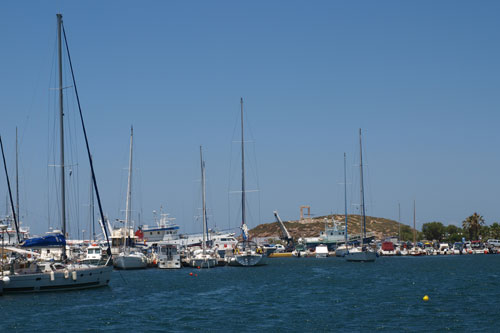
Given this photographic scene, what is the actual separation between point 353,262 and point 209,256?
2444 centimetres

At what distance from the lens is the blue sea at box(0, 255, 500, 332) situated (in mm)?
31406

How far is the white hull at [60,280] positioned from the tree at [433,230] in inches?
5482

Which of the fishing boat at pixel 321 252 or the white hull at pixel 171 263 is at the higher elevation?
the white hull at pixel 171 263

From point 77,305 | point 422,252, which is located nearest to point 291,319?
point 77,305

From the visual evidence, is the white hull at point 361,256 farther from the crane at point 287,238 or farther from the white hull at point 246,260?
the crane at point 287,238

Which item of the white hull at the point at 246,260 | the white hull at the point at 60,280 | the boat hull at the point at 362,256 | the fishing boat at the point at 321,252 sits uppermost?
the white hull at the point at 60,280

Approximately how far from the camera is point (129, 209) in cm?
8262

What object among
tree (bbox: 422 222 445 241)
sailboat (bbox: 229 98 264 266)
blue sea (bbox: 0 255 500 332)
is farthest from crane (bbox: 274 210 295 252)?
blue sea (bbox: 0 255 500 332)

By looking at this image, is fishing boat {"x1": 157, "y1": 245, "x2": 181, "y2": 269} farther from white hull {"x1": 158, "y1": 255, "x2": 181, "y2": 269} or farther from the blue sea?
the blue sea

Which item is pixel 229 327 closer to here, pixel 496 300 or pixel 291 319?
pixel 291 319

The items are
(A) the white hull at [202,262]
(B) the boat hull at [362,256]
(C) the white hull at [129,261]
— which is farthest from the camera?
(B) the boat hull at [362,256]

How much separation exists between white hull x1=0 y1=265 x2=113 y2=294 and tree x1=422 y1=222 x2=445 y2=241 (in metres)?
139

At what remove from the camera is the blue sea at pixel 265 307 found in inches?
1236

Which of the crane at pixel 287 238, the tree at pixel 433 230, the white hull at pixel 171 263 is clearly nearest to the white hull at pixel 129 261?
the white hull at pixel 171 263
